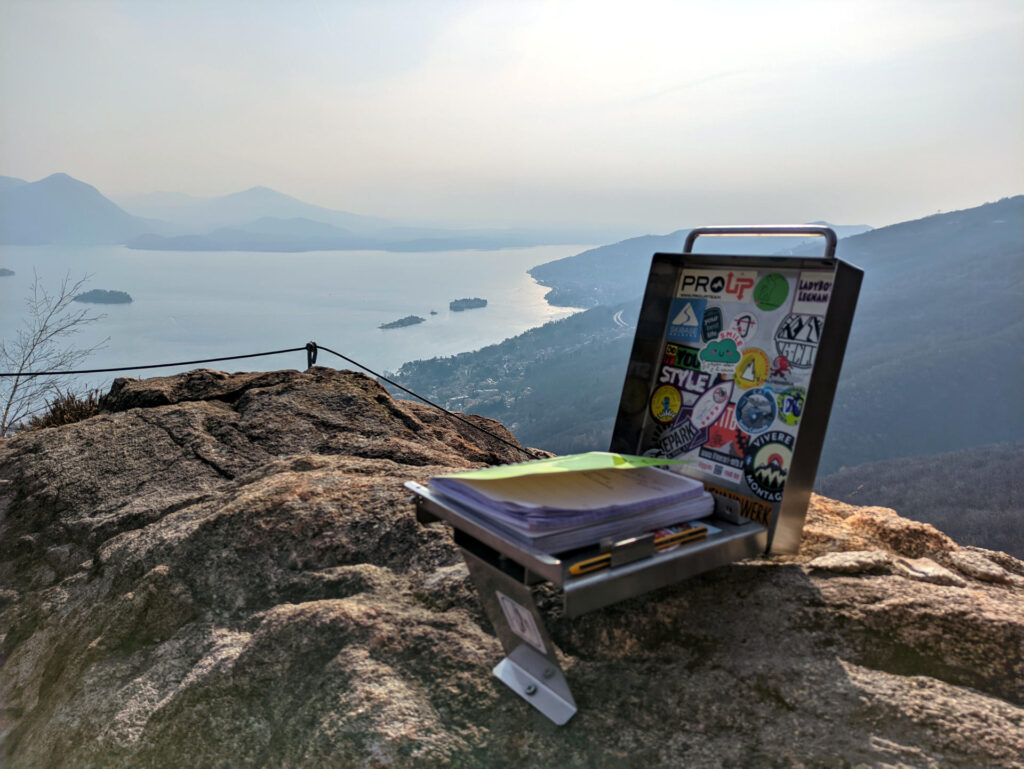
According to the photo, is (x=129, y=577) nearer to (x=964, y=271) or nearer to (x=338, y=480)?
(x=338, y=480)

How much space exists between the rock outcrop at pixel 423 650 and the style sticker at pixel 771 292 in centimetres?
88

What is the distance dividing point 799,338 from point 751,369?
7.6 inches

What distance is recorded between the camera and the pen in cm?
148

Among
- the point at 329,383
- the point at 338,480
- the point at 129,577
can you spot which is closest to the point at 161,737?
the point at 129,577

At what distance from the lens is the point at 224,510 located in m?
2.92

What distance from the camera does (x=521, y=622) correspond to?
1832 millimetres

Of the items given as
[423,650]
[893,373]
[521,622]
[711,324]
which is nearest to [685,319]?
[711,324]

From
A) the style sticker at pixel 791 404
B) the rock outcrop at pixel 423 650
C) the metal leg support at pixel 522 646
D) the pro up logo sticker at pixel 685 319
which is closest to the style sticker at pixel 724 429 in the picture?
the style sticker at pixel 791 404

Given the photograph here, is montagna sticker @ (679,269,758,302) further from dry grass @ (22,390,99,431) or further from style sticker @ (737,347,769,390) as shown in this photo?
dry grass @ (22,390,99,431)

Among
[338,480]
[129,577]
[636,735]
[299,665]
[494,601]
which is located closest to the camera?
[636,735]

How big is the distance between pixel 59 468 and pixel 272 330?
72545 millimetres

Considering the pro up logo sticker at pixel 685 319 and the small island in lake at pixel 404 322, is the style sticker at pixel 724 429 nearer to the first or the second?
the pro up logo sticker at pixel 685 319

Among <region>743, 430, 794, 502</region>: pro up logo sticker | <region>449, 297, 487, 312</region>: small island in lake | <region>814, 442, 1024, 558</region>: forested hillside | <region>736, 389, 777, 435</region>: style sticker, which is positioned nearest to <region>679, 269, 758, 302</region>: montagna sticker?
<region>736, 389, 777, 435</region>: style sticker

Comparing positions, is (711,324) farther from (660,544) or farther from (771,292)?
(660,544)
